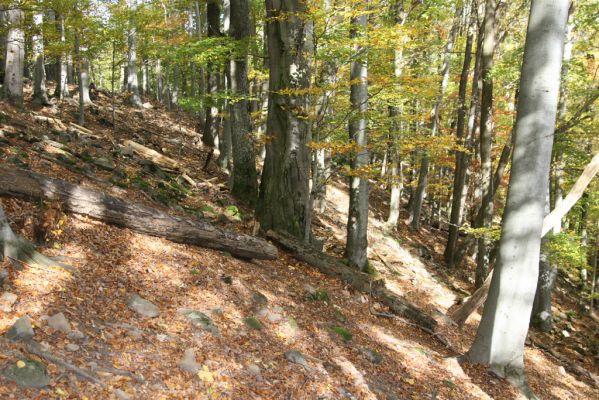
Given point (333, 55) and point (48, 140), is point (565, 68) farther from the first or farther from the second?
point (48, 140)

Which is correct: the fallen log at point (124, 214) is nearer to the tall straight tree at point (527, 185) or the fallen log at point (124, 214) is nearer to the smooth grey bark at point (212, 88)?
the tall straight tree at point (527, 185)

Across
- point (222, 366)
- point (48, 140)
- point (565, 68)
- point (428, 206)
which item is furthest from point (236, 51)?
point (428, 206)

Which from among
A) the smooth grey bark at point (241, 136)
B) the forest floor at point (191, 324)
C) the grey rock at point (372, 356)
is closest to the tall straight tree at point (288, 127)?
the forest floor at point (191, 324)

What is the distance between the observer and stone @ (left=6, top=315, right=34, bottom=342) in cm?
338

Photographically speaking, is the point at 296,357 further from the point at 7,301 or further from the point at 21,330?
the point at 7,301

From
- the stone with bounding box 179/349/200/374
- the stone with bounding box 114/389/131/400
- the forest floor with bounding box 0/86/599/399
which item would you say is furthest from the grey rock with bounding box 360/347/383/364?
the stone with bounding box 114/389/131/400

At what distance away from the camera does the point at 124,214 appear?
19.9 feet

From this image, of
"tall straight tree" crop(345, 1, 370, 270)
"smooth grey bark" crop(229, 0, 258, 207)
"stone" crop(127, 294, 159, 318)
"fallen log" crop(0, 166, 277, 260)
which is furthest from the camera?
"smooth grey bark" crop(229, 0, 258, 207)

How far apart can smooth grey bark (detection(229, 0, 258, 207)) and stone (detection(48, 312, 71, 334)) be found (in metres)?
7.41

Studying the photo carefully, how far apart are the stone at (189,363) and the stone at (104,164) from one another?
624 centimetres

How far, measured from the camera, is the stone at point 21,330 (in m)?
3.38

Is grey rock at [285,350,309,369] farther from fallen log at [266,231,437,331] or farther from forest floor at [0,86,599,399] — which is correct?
fallen log at [266,231,437,331]

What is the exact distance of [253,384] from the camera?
4262 millimetres

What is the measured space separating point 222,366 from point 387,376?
253cm
